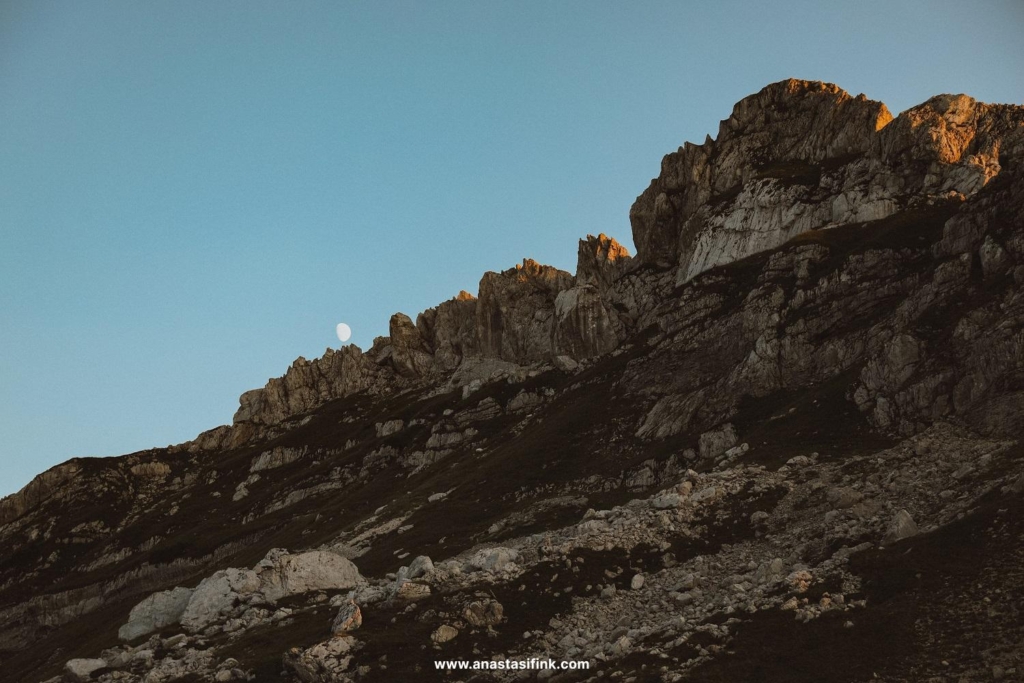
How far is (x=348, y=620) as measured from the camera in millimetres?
41312

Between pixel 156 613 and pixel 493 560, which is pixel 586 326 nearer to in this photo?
pixel 156 613

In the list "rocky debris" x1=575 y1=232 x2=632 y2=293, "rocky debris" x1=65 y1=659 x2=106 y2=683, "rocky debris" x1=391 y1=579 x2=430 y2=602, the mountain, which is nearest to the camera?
the mountain

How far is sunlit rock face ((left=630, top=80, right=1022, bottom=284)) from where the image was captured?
11950 cm

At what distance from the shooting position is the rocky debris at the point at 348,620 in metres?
41.0

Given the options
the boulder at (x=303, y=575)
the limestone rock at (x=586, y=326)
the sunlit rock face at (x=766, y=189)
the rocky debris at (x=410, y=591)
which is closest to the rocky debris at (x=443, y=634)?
the rocky debris at (x=410, y=591)

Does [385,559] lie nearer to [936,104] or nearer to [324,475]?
[324,475]

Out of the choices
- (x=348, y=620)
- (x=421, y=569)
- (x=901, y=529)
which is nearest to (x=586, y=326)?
(x=421, y=569)

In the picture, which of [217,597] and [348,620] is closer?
[348,620]

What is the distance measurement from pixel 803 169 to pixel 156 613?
436 ft

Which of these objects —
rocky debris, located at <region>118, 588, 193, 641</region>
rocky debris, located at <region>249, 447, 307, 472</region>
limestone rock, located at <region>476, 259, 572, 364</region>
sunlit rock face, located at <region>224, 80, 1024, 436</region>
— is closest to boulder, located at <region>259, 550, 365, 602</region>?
rocky debris, located at <region>118, 588, 193, 641</region>

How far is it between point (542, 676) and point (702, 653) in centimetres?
800

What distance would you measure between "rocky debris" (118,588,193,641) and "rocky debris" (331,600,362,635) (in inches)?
1093

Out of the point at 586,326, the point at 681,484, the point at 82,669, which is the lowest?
the point at 82,669

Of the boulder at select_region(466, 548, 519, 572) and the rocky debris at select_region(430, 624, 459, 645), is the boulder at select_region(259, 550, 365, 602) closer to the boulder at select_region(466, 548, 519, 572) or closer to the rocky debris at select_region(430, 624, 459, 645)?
the boulder at select_region(466, 548, 519, 572)
